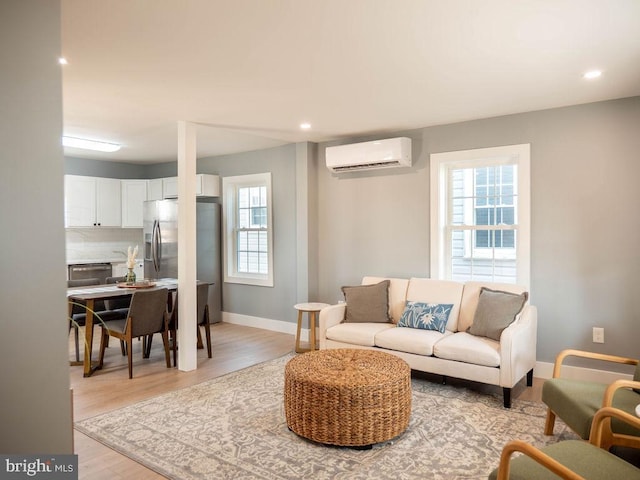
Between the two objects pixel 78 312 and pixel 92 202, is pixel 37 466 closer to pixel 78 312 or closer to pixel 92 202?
pixel 78 312

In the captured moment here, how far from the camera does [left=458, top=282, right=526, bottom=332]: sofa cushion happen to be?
415 centimetres

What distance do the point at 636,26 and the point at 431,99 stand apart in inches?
61.9

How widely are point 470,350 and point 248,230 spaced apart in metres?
3.84

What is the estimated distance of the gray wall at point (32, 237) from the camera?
1537 mm

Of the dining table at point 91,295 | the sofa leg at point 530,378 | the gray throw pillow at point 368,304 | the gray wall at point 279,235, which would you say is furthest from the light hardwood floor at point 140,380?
the gray throw pillow at point 368,304

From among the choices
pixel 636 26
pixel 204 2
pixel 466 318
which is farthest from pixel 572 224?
pixel 204 2

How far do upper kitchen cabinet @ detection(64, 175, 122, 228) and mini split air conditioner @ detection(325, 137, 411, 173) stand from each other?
3812 mm

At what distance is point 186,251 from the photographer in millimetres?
4473

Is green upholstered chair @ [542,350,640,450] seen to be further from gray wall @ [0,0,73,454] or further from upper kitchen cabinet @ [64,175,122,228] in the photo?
upper kitchen cabinet @ [64,175,122,228]

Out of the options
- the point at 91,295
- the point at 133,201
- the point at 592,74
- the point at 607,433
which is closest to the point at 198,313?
the point at 91,295

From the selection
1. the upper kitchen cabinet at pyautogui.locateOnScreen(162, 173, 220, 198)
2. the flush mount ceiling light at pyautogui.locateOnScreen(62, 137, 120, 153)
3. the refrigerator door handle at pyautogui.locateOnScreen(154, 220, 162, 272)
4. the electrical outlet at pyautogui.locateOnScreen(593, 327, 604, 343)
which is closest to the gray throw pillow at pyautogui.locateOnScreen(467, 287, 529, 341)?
the electrical outlet at pyautogui.locateOnScreen(593, 327, 604, 343)

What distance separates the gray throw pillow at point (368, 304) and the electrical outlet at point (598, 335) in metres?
1.80

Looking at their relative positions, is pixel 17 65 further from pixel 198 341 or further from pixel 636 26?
pixel 198 341

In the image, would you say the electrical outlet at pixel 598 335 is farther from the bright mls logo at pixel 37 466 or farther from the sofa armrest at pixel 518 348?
the bright mls logo at pixel 37 466
